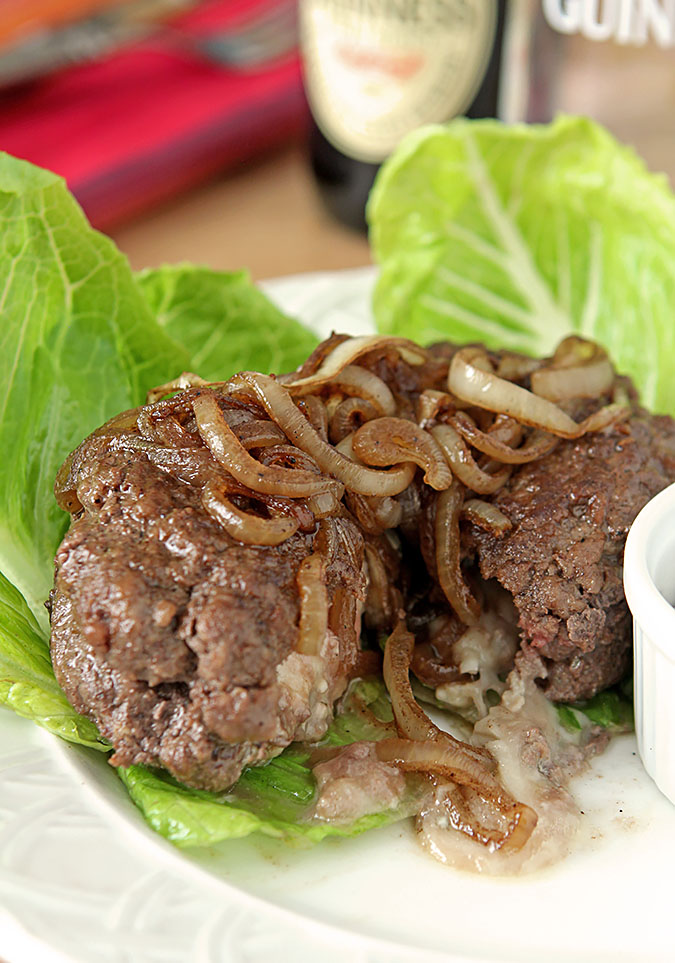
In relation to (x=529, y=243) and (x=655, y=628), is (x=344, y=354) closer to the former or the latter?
(x=655, y=628)

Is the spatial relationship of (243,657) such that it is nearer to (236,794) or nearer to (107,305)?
(236,794)

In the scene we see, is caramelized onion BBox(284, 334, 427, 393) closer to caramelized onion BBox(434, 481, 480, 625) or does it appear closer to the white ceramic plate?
caramelized onion BBox(434, 481, 480, 625)

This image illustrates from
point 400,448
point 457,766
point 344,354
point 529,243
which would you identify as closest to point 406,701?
point 457,766

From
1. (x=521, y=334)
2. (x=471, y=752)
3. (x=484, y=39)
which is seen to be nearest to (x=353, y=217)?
(x=484, y=39)

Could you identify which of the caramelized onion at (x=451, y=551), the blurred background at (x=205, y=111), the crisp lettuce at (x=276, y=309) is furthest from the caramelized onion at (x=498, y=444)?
the blurred background at (x=205, y=111)

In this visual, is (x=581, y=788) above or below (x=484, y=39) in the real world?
below

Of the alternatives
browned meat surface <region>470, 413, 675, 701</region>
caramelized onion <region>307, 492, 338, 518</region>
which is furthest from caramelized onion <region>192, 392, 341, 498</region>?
browned meat surface <region>470, 413, 675, 701</region>

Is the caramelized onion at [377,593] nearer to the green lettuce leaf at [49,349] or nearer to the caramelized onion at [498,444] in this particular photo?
the caramelized onion at [498,444]
